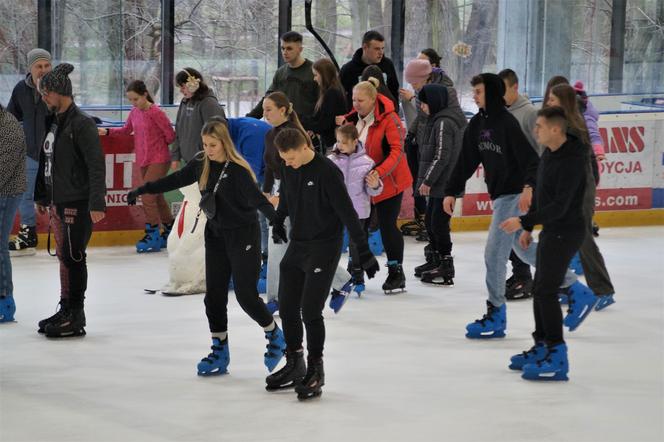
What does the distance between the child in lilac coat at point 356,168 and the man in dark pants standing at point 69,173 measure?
1819 millimetres

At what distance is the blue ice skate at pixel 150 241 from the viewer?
10.9 metres

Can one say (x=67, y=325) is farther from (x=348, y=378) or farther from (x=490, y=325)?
(x=490, y=325)

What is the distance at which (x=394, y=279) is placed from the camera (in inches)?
364

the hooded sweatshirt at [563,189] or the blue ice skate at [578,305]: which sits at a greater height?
the hooded sweatshirt at [563,189]

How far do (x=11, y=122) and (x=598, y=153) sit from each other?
16.1 feet

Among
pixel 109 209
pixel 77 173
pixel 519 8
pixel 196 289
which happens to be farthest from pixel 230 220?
pixel 519 8

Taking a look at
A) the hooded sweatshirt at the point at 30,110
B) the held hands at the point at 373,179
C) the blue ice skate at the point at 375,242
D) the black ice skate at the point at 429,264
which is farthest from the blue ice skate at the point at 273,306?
the hooded sweatshirt at the point at 30,110

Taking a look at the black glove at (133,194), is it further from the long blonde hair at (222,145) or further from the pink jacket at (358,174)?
the pink jacket at (358,174)

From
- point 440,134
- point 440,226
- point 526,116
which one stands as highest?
point 526,116

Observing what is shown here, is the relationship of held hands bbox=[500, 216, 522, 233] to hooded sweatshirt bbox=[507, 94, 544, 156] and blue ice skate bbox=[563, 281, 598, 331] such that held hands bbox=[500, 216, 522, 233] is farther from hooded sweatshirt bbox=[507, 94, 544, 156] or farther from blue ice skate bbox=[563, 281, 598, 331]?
blue ice skate bbox=[563, 281, 598, 331]

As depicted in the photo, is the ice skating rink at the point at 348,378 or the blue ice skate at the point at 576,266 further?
the blue ice skate at the point at 576,266

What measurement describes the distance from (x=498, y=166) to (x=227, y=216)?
6.07ft

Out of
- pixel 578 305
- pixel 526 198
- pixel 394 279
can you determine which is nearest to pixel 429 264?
pixel 394 279

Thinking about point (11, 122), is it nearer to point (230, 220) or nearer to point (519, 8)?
point (230, 220)
